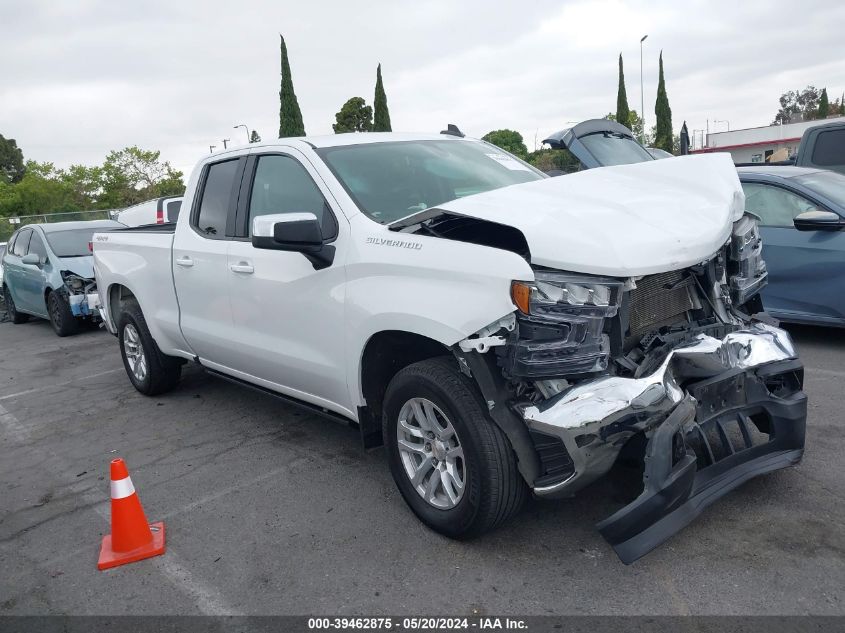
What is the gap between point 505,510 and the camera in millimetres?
3221

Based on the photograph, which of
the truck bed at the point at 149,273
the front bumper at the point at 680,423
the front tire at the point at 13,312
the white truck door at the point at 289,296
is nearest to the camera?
the front bumper at the point at 680,423

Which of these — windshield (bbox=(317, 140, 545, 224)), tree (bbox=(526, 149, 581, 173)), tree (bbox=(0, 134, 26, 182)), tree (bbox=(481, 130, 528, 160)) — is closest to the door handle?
windshield (bbox=(317, 140, 545, 224))

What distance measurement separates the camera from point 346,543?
11.9 feet

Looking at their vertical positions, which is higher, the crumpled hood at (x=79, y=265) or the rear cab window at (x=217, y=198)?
the rear cab window at (x=217, y=198)

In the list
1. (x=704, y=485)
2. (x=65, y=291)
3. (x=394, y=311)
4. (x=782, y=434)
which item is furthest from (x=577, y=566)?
(x=65, y=291)

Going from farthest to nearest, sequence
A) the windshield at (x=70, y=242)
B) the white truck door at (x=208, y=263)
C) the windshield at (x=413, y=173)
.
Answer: the windshield at (x=70, y=242) → the white truck door at (x=208, y=263) → the windshield at (x=413, y=173)

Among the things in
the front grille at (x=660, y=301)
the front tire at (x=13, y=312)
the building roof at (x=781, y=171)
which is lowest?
the front tire at (x=13, y=312)

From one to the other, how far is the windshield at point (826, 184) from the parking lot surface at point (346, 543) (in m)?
1.99

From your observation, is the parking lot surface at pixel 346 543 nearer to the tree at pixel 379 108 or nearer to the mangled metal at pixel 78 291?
Answer: the mangled metal at pixel 78 291

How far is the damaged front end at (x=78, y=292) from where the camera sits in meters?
10.6

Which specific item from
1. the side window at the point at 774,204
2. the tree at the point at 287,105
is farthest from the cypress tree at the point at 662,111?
the side window at the point at 774,204

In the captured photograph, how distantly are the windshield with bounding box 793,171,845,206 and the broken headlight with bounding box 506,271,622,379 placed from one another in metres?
4.70

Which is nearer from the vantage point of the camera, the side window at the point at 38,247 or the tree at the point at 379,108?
the side window at the point at 38,247

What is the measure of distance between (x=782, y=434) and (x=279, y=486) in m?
2.72
